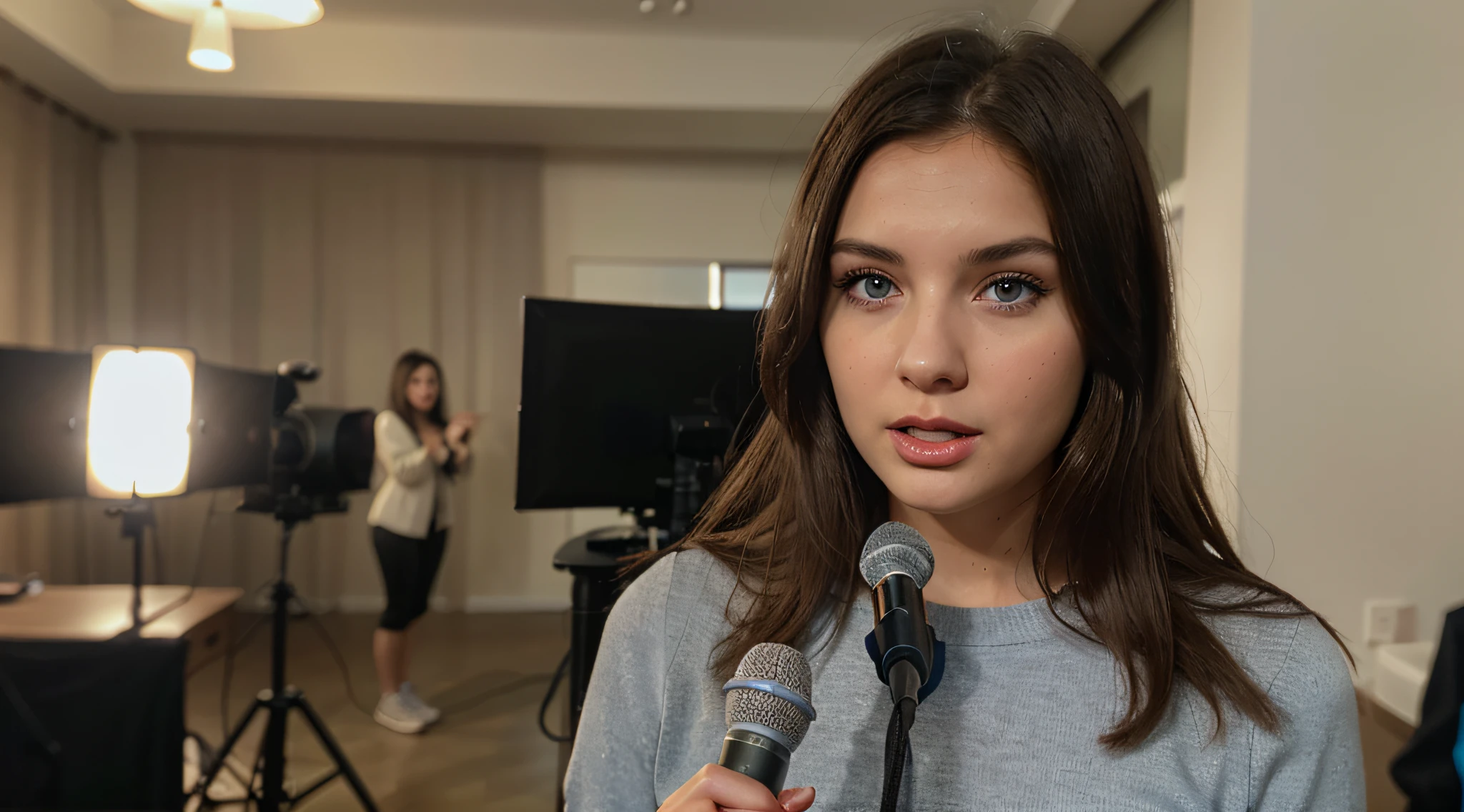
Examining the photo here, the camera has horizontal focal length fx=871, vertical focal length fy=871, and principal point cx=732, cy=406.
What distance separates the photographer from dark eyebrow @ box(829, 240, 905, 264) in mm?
634

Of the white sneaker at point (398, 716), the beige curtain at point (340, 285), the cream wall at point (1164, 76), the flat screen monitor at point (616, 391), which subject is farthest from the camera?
the beige curtain at point (340, 285)

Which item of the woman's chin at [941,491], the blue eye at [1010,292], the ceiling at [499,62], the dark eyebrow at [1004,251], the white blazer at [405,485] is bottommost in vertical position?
the white blazer at [405,485]

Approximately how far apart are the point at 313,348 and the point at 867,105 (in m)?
4.81

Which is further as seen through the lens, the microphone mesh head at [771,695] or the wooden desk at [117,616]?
the wooden desk at [117,616]

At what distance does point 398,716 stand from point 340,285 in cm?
262

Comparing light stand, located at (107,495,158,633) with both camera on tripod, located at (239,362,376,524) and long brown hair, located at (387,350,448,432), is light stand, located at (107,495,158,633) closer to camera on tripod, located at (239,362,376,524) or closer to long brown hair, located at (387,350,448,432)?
camera on tripod, located at (239,362,376,524)

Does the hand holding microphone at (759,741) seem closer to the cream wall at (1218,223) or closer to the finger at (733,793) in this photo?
the finger at (733,793)

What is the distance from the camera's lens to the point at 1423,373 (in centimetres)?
209

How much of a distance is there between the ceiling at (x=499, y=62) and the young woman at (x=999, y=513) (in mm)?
3414

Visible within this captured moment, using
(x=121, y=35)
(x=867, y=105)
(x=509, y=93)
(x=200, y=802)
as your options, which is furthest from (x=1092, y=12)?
(x=121, y=35)

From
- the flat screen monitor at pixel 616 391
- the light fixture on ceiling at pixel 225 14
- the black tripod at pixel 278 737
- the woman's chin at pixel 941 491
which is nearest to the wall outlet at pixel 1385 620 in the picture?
the flat screen monitor at pixel 616 391

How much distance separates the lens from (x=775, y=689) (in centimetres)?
45

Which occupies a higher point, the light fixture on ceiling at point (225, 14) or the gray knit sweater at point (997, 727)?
the light fixture on ceiling at point (225, 14)

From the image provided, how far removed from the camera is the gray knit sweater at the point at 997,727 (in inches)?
24.7
